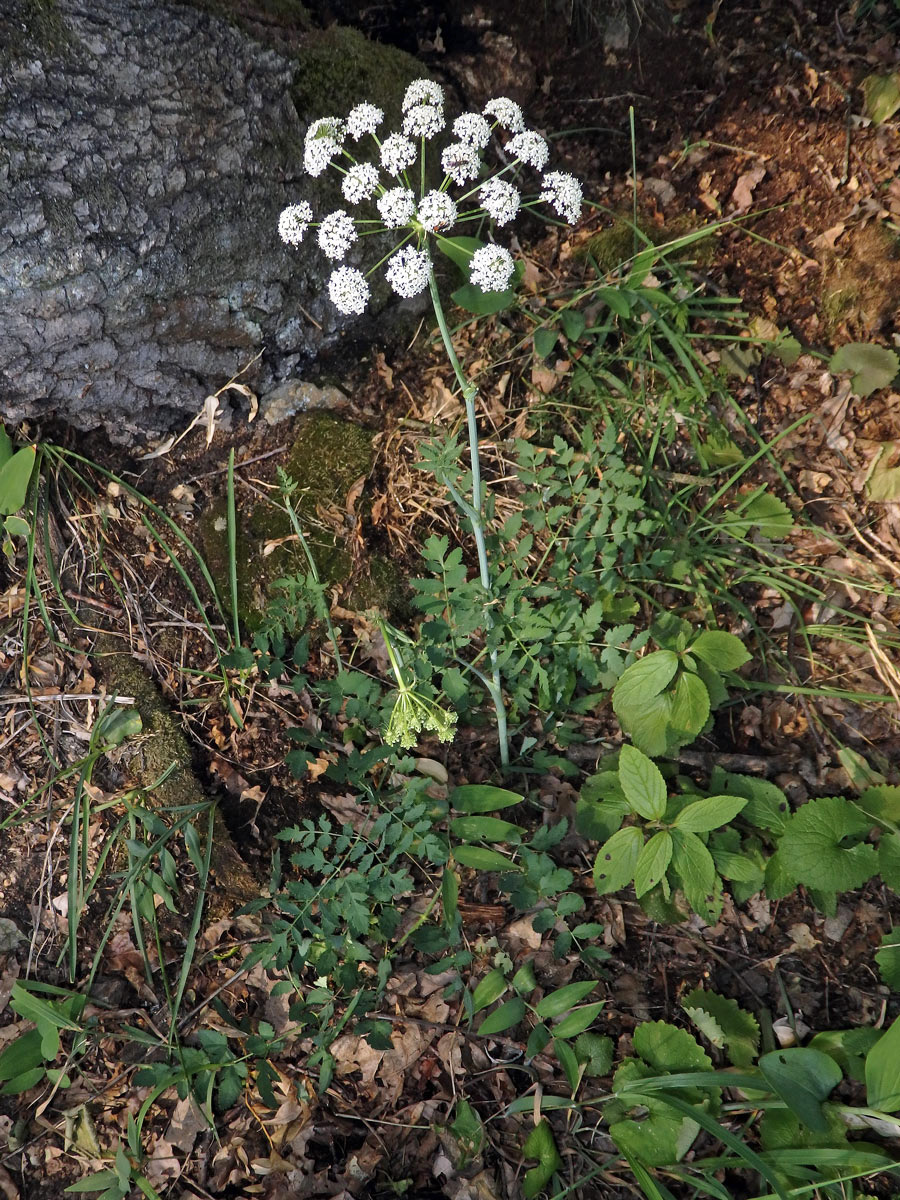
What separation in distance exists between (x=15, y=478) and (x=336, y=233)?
1.30 metres

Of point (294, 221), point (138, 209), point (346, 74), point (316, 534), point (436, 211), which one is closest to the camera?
point (436, 211)

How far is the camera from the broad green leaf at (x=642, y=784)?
1.88 metres

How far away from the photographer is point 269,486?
2354 mm

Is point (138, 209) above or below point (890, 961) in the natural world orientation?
above

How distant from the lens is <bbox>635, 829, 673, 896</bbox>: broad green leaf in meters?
1.81

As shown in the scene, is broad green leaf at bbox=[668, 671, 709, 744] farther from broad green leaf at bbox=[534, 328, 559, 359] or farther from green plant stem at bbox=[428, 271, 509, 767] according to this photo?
broad green leaf at bbox=[534, 328, 559, 359]

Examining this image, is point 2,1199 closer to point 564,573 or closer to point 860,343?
point 564,573

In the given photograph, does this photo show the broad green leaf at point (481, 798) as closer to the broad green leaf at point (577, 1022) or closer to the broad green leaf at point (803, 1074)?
the broad green leaf at point (577, 1022)

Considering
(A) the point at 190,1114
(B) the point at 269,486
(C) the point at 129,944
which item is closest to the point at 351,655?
(B) the point at 269,486

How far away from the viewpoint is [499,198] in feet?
4.99

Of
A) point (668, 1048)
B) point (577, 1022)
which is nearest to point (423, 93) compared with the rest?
point (577, 1022)

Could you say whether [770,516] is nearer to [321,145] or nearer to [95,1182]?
[321,145]

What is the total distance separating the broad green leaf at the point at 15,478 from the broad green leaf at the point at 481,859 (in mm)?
1616

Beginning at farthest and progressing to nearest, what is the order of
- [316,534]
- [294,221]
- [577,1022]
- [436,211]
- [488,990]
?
[316,534] → [488,990] → [577,1022] → [294,221] → [436,211]
